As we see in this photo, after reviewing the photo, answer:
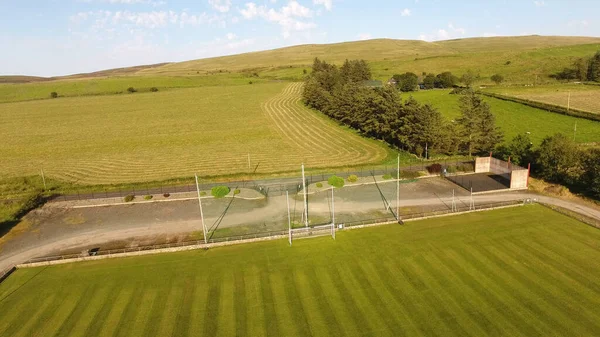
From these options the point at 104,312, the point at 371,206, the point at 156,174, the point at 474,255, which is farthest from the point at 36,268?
the point at 474,255

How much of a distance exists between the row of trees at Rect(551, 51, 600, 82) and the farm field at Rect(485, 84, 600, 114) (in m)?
16.1

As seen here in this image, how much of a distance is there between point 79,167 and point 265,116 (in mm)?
56679

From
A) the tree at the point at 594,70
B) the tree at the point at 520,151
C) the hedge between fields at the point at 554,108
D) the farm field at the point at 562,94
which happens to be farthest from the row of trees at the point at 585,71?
the tree at the point at 520,151

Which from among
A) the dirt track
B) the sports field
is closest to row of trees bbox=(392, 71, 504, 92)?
the dirt track

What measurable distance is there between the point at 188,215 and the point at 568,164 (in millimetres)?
49543

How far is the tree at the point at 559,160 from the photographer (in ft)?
156

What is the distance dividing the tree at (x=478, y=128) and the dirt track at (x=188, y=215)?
1632cm

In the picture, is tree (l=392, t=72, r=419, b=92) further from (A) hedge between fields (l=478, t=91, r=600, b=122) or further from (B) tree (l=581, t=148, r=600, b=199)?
(B) tree (l=581, t=148, r=600, b=199)

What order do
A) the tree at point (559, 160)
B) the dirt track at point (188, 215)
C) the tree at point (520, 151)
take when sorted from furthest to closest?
1. the tree at point (520, 151)
2. the tree at point (559, 160)
3. the dirt track at point (188, 215)

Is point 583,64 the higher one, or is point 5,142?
point 583,64

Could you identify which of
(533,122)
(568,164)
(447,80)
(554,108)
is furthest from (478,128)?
(447,80)

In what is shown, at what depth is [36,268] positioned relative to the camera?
117ft

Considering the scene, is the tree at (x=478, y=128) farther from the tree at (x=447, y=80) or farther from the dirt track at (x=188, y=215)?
the tree at (x=447, y=80)

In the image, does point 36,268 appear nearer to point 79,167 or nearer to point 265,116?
point 79,167
